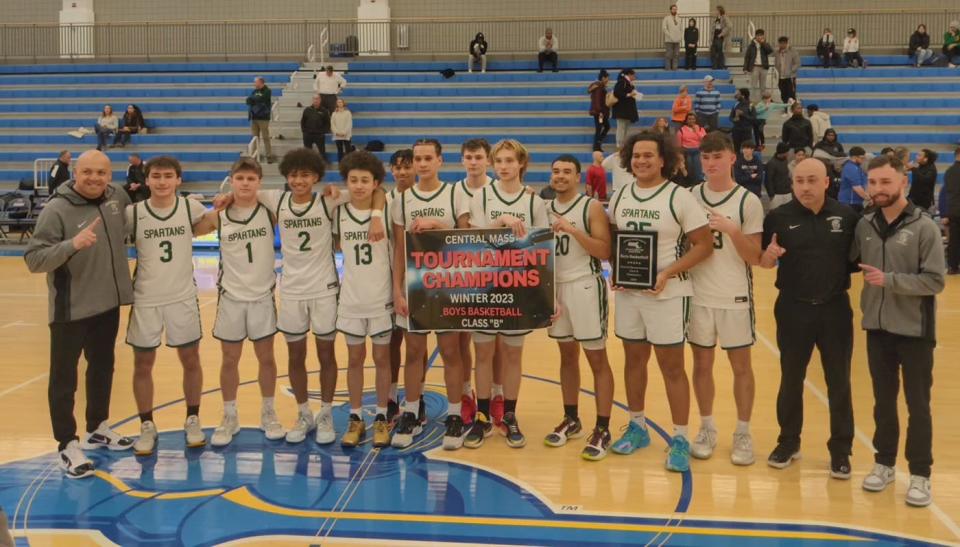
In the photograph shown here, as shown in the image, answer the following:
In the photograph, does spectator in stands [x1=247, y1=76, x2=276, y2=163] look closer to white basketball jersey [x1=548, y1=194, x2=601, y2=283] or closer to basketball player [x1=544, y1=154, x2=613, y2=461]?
basketball player [x1=544, y1=154, x2=613, y2=461]

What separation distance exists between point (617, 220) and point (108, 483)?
3169 millimetres

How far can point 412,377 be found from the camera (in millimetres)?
5703

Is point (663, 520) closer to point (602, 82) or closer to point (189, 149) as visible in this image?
point (602, 82)

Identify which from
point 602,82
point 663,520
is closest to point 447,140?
point 602,82

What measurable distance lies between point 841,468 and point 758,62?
15.1 m

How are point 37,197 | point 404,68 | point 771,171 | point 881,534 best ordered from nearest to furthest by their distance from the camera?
point 881,534, point 771,171, point 37,197, point 404,68

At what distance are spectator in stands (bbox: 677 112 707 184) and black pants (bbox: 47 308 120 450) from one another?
975cm

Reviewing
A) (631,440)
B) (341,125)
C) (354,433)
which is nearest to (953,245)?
(631,440)

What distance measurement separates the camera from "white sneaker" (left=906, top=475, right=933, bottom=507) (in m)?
4.62

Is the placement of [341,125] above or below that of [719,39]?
below

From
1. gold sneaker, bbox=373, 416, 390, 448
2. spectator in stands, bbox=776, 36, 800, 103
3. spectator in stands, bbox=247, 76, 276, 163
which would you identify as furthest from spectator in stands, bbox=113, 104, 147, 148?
gold sneaker, bbox=373, 416, 390, 448

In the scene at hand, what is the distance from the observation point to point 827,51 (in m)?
21.0

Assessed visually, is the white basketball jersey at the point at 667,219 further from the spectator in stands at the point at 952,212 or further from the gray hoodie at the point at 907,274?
the spectator in stands at the point at 952,212

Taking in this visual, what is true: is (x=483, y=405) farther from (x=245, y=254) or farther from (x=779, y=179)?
(x=779, y=179)
